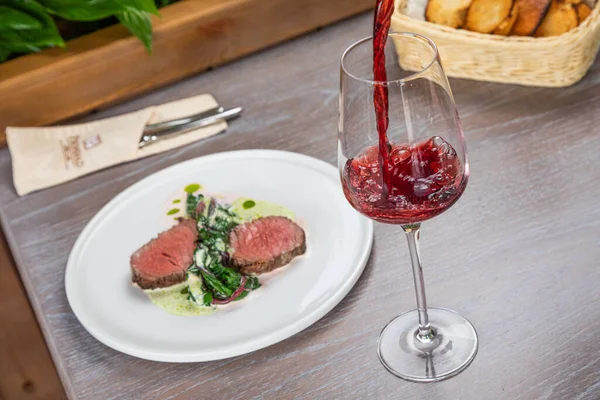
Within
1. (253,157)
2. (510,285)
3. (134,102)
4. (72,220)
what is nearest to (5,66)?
(134,102)

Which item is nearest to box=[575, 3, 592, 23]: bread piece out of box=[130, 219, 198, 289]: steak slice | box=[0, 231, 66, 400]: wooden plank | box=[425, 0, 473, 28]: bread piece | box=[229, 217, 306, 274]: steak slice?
box=[425, 0, 473, 28]: bread piece

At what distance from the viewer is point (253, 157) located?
1281 mm

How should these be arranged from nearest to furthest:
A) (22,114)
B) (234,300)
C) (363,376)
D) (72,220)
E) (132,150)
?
1. (363,376)
2. (234,300)
3. (72,220)
4. (132,150)
5. (22,114)

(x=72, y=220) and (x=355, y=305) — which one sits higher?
(x=355, y=305)

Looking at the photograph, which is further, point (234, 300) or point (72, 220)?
point (72, 220)

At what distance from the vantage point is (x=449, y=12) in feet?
4.28

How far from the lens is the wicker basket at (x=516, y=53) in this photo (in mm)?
1226

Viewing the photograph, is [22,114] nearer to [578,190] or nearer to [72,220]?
[72,220]

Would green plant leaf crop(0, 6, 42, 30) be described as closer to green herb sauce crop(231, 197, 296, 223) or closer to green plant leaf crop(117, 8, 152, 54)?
green plant leaf crop(117, 8, 152, 54)

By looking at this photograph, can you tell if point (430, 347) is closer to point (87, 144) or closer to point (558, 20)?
point (558, 20)

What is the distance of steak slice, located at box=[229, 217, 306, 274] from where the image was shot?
104cm

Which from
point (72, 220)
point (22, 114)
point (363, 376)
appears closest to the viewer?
point (363, 376)

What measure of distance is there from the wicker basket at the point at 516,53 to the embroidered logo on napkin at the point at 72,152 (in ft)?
1.96

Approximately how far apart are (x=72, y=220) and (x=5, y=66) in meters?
0.42
